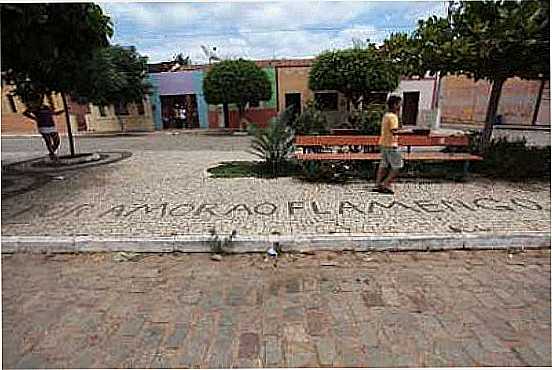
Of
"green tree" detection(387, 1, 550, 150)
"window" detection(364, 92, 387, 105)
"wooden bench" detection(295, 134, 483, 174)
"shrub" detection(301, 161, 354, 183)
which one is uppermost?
"green tree" detection(387, 1, 550, 150)

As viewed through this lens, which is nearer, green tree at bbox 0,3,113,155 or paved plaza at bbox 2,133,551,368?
paved plaza at bbox 2,133,551,368

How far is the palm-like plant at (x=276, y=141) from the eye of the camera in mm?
7602

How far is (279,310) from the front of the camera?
304cm

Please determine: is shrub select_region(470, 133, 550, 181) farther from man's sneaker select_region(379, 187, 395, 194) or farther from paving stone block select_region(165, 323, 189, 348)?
paving stone block select_region(165, 323, 189, 348)

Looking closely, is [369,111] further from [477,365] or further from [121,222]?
[477,365]

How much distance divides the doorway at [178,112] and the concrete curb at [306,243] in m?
23.8

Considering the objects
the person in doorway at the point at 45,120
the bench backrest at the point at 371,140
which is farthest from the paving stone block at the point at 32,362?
the person in doorway at the point at 45,120

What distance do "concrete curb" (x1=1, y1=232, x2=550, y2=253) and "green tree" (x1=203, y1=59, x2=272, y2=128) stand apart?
698 inches

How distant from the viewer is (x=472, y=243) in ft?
14.1

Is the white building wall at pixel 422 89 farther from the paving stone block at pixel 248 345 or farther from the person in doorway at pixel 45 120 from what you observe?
the paving stone block at pixel 248 345

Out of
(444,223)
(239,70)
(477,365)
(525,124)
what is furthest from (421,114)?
(477,365)

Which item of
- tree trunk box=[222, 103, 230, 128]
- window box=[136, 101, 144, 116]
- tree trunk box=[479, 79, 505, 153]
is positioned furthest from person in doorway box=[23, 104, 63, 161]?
window box=[136, 101, 144, 116]

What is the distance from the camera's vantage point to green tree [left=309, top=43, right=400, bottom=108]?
1955 cm

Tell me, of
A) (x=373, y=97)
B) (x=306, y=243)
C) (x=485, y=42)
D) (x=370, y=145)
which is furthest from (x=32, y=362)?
(x=373, y=97)
